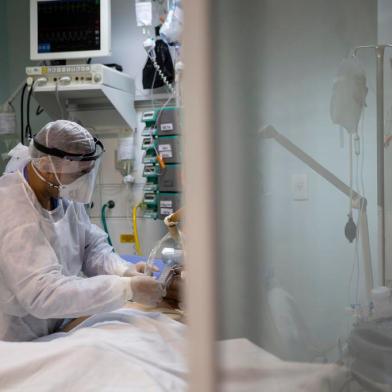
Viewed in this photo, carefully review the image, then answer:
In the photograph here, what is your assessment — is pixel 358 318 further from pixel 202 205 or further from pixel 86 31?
pixel 86 31

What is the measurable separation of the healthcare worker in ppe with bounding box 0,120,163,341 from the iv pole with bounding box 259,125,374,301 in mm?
785

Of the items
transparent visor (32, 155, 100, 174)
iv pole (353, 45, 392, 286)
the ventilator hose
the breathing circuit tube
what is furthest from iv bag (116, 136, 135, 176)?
iv pole (353, 45, 392, 286)

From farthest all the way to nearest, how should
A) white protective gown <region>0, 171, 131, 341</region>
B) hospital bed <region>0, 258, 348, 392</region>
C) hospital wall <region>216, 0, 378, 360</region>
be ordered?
1. white protective gown <region>0, 171, 131, 341</region>
2. hospital bed <region>0, 258, 348, 392</region>
3. hospital wall <region>216, 0, 378, 360</region>

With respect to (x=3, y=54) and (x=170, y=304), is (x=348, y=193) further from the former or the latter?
(x=3, y=54)

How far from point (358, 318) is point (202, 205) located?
22.7 inches

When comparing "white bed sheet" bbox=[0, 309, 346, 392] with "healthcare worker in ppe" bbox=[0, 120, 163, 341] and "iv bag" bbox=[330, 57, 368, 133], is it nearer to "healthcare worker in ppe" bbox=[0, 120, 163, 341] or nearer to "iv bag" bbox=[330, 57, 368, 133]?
"healthcare worker in ppe" bbox=[0, 120, 163, 341]

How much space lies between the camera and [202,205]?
18.4 inches

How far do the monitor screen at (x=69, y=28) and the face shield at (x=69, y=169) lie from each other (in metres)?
1.05

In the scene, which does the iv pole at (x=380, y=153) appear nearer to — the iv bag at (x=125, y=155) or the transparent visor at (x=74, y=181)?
the transparent visor at (x=74, y=181)

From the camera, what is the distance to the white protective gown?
1.43 m

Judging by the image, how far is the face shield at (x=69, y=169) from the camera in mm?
1614

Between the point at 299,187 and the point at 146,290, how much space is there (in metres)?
0.88

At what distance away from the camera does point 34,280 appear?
1427 millimetres

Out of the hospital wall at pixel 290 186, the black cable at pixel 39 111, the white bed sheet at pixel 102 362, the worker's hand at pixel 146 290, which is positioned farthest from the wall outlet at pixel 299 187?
the black cable at pixel 39 111
